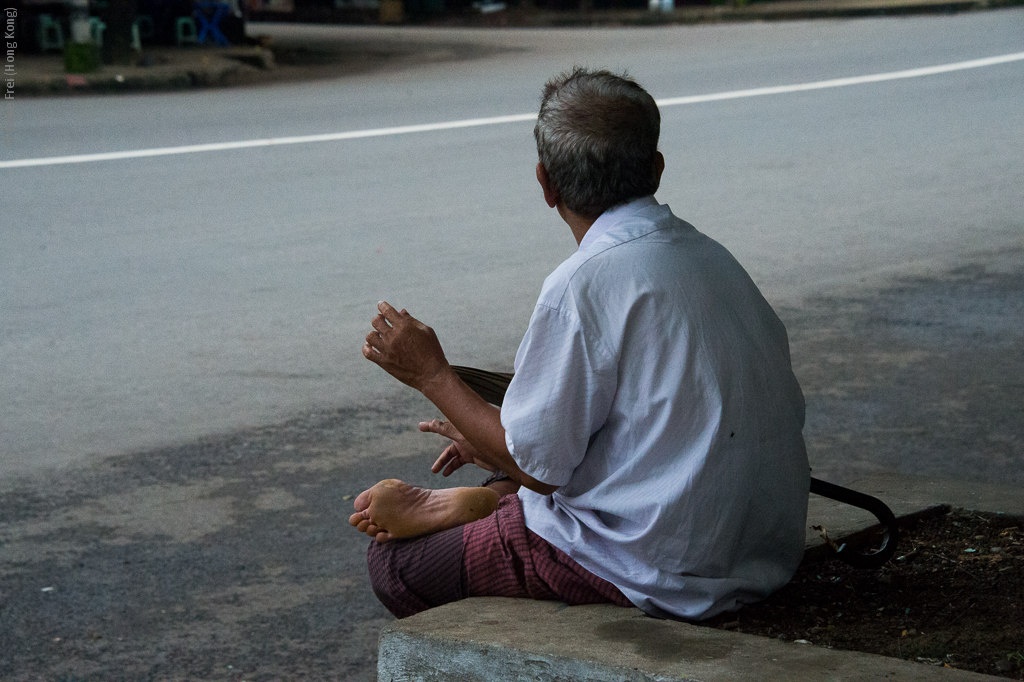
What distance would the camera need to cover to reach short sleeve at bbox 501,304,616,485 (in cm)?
220

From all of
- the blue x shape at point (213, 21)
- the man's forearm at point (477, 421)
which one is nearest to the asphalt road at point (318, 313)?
the man's forearm at point (477, 421)

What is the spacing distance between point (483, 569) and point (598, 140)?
941 mm

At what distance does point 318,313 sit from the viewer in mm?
5977

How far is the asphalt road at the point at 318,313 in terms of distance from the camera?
3.42 metres

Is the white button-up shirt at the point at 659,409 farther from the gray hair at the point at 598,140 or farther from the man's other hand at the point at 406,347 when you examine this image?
the man's other hand at the point at 406,347

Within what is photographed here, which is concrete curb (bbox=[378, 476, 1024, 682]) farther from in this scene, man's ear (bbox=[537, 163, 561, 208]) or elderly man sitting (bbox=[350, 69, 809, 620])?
man's ear (bbox=[537, 163, 561, 208])

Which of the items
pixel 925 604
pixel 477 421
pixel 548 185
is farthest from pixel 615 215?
pixel 925 604

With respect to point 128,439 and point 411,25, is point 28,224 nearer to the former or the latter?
point 128,439

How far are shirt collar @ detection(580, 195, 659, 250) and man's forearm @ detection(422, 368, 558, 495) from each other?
0.37 m

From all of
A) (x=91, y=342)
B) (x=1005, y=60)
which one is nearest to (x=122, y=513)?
(x=91, y=342)

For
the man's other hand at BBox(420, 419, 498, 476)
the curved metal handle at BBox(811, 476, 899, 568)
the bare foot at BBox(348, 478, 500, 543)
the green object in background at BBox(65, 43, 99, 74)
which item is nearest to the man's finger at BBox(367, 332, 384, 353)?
the man's other hand at BBox(420, 419, 498, 476)

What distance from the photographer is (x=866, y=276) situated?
6.61m

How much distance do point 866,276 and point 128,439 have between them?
13.2 feet

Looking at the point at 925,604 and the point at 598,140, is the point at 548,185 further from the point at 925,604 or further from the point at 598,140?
the point at 925,604
